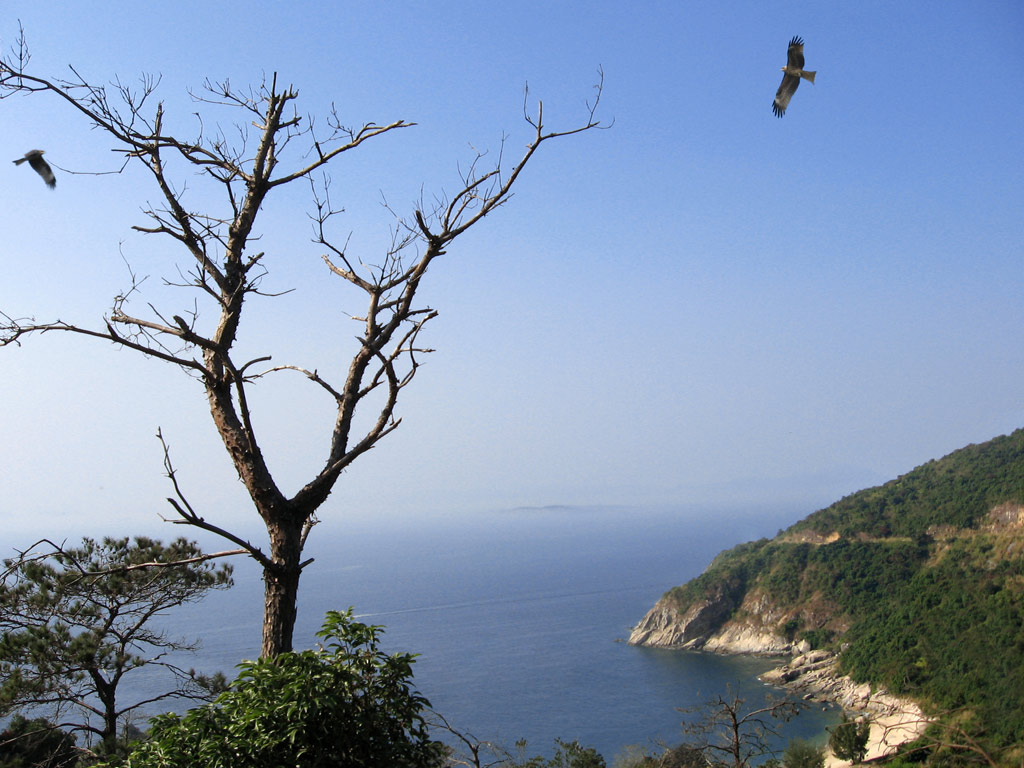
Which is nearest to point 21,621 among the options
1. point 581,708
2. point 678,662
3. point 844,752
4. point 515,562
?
point 844,752

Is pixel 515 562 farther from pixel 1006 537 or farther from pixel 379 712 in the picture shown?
pixel 379 712

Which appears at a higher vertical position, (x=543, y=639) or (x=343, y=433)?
(x=343, y=433)

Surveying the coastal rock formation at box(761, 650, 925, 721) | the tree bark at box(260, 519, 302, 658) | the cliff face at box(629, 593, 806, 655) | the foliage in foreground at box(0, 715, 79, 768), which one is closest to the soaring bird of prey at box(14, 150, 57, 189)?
the tree bark at box(260, 519, 302, 658)

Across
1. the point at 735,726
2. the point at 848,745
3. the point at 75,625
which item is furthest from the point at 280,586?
the point at 848,745

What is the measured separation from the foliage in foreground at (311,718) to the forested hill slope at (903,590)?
29.7 m

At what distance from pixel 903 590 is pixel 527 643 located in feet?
92.5

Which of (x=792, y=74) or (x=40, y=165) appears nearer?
(x=40, y=165)

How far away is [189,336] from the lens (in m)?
2.78

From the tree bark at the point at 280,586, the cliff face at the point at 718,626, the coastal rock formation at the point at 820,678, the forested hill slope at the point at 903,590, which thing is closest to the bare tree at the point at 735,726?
the tree bark at the point at 280,586

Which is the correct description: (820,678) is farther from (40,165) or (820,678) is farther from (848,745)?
(40,165)

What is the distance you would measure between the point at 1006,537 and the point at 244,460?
50.8 m

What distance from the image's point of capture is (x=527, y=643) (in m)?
61.7

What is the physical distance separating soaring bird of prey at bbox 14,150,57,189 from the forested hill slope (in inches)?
1221

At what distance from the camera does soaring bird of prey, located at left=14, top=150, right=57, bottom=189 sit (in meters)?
3.05
